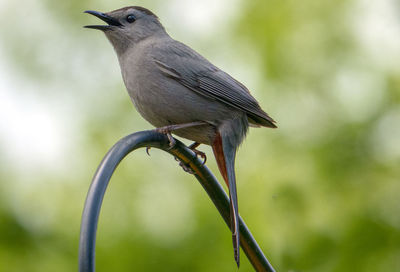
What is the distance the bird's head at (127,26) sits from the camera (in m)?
4.92

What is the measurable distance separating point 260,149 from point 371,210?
1.60 m

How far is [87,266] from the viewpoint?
229 centimetres

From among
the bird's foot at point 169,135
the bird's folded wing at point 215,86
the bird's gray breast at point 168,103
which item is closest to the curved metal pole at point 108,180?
the bird's foot at point 169,135

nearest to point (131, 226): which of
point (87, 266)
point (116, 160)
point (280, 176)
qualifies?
point (280, 176)

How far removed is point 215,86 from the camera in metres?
4.61

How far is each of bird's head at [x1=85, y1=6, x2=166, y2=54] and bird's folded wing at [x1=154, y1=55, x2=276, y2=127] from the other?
48 centimetres

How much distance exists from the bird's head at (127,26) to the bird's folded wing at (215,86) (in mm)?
478

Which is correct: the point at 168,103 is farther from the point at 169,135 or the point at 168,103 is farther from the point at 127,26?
the point at 127,26

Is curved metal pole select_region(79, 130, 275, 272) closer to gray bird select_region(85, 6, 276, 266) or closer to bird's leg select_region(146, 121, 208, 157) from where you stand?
bird's leg select_region(146, 121, 208, 157)

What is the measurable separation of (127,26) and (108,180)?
2.66 m

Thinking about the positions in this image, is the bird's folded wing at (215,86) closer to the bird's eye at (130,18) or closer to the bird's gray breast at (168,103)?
the bird's gray breast at (168,103)

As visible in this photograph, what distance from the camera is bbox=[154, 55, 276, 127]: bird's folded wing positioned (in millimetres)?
4504

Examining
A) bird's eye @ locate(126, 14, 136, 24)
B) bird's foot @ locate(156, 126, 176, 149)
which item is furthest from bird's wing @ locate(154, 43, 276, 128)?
bird's foot @ locate(156, 126, 176, 149)

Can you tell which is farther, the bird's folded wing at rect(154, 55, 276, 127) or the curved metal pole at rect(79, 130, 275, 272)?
the bird's folded wing at rect(154, 55, 276, 127)
